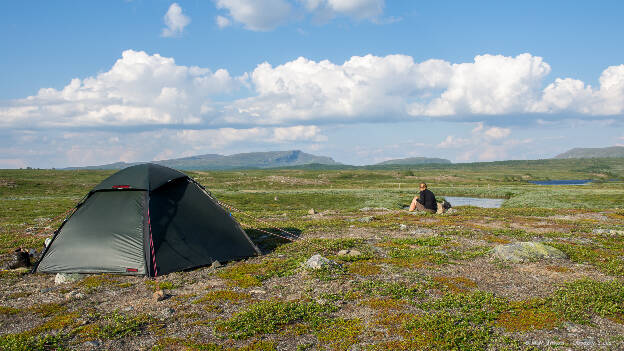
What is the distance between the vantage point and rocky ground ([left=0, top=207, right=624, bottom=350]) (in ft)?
29.4

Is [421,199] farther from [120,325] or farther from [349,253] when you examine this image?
[120,325]

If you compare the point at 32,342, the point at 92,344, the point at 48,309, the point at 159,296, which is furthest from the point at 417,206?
the point at 32,342

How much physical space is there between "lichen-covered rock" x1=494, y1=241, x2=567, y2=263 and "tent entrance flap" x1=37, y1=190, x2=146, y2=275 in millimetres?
14807

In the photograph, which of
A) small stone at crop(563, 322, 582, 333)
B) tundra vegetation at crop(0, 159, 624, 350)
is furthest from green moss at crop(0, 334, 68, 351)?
small stone at crop(563, 322, 582, 333)

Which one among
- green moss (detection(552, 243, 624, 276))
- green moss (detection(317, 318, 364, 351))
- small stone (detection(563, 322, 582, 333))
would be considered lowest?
green moss (detection(552, 243, 624, 276))

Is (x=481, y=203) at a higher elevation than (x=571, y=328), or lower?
lower

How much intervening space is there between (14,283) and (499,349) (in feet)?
52.5

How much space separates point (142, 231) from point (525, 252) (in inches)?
629

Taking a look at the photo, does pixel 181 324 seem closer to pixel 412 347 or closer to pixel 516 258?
pixel 412 347

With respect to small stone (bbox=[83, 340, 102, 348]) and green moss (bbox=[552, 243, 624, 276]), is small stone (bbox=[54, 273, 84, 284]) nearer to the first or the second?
small stone (bbox=[83, 340, 102, 348])

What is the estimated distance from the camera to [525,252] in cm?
1609

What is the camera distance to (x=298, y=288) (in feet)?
41.7

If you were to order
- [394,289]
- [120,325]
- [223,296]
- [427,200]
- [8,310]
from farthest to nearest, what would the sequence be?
[427,200]
[394,289]
[223,296]
[8,310]
[120,325]

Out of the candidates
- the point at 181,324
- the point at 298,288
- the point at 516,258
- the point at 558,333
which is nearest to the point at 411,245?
the point at 516,258
